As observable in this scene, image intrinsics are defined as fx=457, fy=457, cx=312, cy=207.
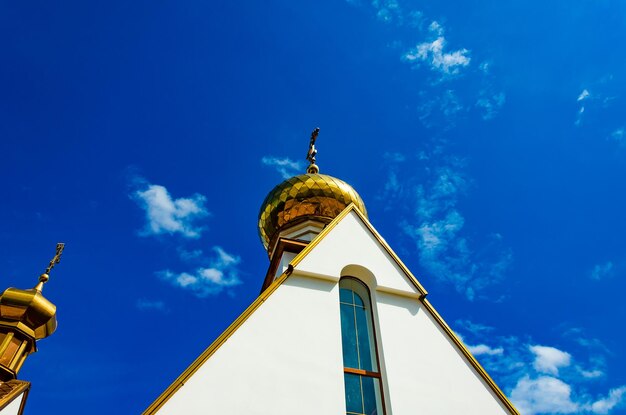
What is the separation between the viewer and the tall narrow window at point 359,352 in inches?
266

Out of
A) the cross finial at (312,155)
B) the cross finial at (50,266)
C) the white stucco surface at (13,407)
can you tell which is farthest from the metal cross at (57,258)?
the cross finial at (312,155)

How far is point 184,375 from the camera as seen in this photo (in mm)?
5723

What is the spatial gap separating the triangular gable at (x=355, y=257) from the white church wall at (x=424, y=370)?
436 millimetres

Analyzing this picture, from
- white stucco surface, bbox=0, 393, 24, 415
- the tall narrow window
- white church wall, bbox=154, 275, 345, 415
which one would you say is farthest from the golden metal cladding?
the tall narrow window

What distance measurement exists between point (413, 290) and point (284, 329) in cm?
267

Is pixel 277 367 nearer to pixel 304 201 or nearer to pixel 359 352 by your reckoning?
pixel 359 352

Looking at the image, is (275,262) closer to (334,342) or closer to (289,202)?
(289,202)

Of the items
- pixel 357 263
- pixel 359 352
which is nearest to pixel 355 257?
pixel 357 263

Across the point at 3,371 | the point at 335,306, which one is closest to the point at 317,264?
the point at 335,306

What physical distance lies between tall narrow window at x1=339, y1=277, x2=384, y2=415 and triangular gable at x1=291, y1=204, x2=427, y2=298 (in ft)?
1.39

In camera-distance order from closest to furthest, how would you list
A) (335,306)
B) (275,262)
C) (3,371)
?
(335,306), (3,371), (275,262)

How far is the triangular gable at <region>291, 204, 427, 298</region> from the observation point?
810 centimetres

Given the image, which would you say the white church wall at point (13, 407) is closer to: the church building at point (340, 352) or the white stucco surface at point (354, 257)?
the church building at point (340, 352)

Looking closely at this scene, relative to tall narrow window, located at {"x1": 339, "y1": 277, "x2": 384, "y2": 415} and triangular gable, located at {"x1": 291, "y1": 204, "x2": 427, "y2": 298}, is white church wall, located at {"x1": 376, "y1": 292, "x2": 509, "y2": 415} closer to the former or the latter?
tall narrow window, located at {"x1": 339, "y1": 277, "x2": 384, "y2": 415}
